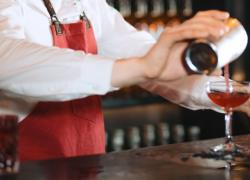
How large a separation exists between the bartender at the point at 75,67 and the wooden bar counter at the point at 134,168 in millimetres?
159

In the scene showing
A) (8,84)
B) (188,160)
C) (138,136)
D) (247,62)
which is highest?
(8,84)

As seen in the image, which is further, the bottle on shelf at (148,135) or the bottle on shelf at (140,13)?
the bottle on shelf at (148,135)

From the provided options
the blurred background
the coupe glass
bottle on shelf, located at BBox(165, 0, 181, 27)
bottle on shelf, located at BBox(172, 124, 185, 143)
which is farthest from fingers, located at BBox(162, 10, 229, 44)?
bottle on shelf, located at BBox(172, 124, 185, 143)

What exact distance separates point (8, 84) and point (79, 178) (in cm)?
33

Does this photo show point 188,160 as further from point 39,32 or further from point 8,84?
point 39,32

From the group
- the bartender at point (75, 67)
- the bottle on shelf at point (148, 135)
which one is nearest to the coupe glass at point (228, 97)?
the bartender at point (75, 67)

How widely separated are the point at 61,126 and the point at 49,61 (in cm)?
37

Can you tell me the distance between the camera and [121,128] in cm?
420

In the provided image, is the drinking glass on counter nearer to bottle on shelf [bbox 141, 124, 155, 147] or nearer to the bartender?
the bartender

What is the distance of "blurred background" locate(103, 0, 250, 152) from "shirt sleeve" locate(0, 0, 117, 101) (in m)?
2.23

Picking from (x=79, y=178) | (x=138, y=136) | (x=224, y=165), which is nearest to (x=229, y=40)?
(x=224, y=165)

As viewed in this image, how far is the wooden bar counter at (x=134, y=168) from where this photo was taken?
139cm

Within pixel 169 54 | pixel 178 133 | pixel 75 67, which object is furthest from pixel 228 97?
pixel 178 133

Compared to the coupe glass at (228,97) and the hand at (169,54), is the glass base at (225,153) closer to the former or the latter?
the coupe glass at (228,97)
